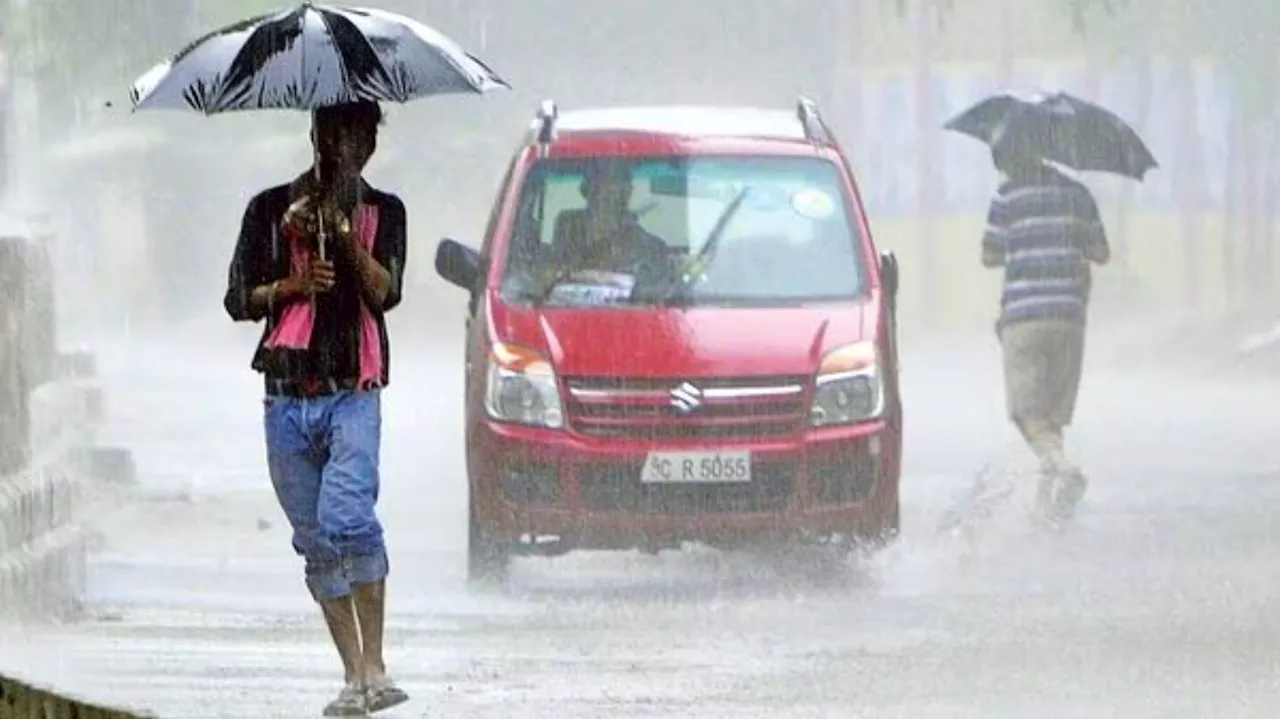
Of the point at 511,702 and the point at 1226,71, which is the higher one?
the point at 1226,71

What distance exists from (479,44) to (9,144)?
112cm

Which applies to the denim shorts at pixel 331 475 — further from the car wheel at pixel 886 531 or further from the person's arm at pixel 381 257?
the car wheel at pixel 886 531

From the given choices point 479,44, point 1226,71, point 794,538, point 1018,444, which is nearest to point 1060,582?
point 1018,444

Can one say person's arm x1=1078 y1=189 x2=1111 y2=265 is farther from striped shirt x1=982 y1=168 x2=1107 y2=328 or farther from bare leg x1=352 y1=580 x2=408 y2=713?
bare leg x1=352 y1=580 x2=408 y2=713

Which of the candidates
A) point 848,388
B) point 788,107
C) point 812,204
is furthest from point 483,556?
point 788,107

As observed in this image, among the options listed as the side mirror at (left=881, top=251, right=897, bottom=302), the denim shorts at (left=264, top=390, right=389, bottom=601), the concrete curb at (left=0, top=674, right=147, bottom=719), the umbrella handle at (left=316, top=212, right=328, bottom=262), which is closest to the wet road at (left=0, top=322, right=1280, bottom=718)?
the side mirror at (left=881, top=251, right=897, bottom=302)

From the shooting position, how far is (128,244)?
6.08m

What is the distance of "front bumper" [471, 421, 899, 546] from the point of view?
5352mm

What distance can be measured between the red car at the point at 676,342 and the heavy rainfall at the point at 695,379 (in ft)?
0.17

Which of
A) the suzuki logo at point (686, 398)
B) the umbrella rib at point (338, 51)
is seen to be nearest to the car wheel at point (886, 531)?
the suzuki logo at point (686, 398)

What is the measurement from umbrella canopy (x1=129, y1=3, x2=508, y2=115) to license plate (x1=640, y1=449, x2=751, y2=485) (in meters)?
1.18

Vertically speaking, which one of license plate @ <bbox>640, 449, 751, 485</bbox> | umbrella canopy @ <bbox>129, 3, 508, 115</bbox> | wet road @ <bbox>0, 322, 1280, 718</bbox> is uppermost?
umbrella canopy @ <bbox>129, 3, 508, 115</bbox>

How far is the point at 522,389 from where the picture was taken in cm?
539

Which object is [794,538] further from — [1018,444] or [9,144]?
[9,144]
